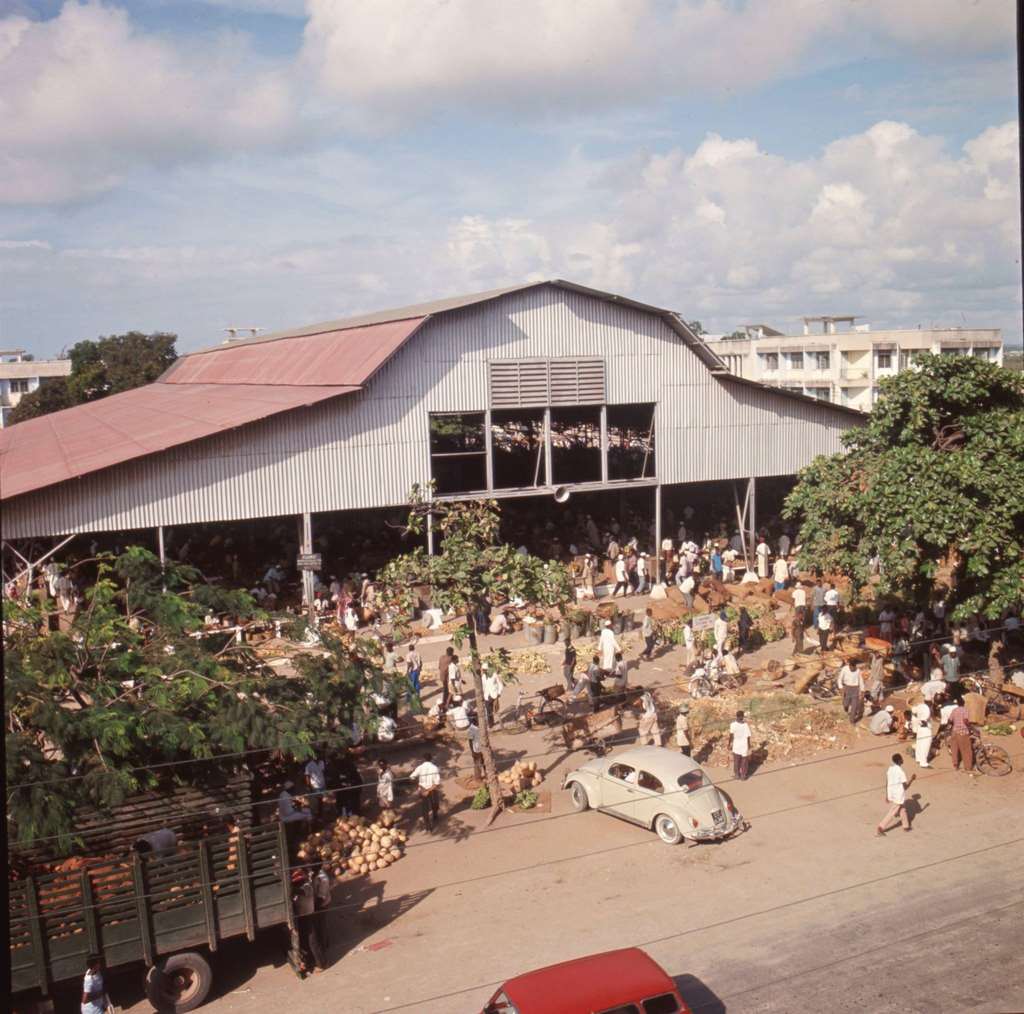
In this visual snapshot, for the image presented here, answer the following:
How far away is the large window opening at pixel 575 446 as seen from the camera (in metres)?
39.2

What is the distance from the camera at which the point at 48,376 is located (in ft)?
256

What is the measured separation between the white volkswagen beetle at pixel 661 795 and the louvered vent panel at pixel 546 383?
539 inches

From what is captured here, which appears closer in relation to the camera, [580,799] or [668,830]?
[668,830]

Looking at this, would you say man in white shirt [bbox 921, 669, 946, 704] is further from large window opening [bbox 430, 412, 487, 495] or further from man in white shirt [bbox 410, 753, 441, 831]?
large window opening [bbox 430, 412, 487, 495]

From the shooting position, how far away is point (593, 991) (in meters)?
9.88

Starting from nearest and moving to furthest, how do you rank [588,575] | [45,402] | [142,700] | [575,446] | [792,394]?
[142,700], [588,575], [792,394], [575,446], [45,402]

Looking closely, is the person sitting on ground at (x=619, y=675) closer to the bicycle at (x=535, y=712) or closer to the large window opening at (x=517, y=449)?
the bicycle at (x=535, y=712)

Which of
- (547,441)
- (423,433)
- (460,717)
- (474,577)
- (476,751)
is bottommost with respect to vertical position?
(476,751)

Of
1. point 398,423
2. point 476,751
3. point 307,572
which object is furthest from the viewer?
point 398,423

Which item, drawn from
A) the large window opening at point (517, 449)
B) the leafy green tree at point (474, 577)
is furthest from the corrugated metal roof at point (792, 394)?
the leafy green tree at point (474, 577)

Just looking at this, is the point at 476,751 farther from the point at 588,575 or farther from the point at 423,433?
the point at 588,575

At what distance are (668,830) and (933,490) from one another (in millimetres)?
7866

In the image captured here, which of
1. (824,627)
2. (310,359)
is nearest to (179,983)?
(824,627)

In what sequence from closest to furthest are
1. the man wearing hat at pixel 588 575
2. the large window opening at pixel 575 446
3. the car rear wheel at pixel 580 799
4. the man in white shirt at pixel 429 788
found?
the man in white shirt at pixel 429 788 → the car rear wheel at pixel 580 799 → the man wearing hat at pixel 588 575 → the large window opening at pixel 575 446
